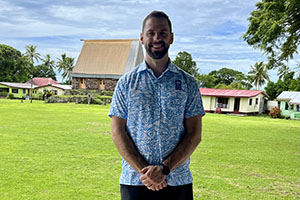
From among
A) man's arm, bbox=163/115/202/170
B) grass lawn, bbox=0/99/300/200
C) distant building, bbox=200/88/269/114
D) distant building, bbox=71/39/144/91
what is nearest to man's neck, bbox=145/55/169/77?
man's arm, bbox=163/115/202/170

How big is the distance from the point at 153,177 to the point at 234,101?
2909 cm

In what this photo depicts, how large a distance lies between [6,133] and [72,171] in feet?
18.2

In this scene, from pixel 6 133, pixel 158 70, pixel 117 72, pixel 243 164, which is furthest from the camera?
pixel 117 72

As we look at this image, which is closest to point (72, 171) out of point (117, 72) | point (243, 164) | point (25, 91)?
point (243, 164)

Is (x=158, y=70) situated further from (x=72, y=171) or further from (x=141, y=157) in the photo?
(x=72, y=171)

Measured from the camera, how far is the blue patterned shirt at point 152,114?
1.93m

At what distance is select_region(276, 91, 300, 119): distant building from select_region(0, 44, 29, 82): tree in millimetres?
39438

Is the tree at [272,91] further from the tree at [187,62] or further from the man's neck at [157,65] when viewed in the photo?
the man's neck at [157,65]

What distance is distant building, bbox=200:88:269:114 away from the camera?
2900 cm

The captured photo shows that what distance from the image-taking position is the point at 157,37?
2.00 meters

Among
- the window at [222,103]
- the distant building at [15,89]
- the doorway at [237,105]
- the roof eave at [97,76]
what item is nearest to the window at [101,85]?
the roof eave at [97,76]

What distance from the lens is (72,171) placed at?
5.83 m

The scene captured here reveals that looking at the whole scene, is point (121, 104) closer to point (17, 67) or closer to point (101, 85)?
point (101, 85)

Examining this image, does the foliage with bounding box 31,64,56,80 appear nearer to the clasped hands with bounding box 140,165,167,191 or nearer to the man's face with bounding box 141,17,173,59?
the man's face with bounding box 141,17,173,59
